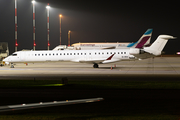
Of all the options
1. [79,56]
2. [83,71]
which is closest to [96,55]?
[79,56]

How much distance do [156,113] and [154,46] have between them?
29.4 meters

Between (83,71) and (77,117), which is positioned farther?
(83,71)

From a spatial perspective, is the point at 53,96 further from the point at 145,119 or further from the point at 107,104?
the point at 145,119

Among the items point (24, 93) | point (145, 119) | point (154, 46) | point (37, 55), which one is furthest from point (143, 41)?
point (145, 119)

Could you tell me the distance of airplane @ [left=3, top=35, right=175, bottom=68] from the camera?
3819cm

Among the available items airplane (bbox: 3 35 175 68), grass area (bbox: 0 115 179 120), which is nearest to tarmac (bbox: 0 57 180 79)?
airplane (bbox: 3 35 175 68)

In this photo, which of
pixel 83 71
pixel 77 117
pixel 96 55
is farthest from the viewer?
pixel 96 55

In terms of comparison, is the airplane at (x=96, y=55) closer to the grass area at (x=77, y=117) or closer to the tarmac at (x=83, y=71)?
the tarmac at (x=83, y=71)

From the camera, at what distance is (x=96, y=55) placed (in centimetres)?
3912

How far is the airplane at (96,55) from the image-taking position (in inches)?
1503

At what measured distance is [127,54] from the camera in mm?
38719

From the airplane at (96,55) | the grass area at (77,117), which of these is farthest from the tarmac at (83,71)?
the grass area at (77,117)

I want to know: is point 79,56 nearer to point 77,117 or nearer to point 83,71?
point 83,71

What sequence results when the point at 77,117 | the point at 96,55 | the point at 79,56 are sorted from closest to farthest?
the point at 77,117
the point at 79,56
the point at 96,55
